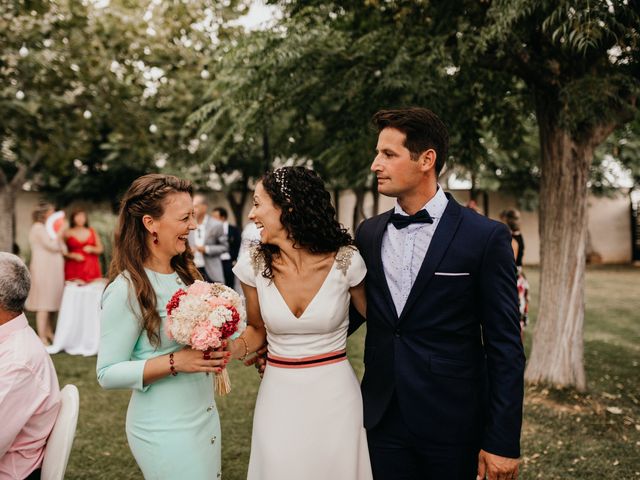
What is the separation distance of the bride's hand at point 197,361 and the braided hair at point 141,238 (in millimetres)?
184

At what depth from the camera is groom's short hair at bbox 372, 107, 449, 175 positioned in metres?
2.75

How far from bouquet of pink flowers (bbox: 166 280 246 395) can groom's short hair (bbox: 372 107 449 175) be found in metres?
1.07

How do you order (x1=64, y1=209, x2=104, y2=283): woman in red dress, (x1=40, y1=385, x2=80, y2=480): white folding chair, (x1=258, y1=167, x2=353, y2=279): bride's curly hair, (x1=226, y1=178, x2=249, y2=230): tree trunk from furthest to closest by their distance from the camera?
(x1=226, y1=178, x2=249, y2=230): tree trunk < (x1=64, y1=209, x2=104, y2=283): woman in red dress < (x1=258, y1=167, x2=353, y2=279): bride's curly hair < (x1=40, y1=385, x2=80, y2=480): white folding chair

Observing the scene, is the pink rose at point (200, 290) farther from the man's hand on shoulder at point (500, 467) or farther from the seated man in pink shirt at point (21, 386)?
the man's hand on shoulder at point (500, 467)

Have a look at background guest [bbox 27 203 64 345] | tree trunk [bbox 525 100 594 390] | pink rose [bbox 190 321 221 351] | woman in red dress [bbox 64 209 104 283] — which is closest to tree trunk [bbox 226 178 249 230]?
background guest [bbox 27 203 64 345]

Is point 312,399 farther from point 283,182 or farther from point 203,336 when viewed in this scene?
point 283,182

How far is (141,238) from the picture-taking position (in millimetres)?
2822

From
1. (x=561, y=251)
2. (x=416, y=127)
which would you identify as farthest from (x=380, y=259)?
(x=561, y=251)

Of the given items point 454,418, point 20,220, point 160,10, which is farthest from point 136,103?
point 20,220

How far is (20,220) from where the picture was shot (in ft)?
89.1

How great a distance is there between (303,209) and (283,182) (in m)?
0.16

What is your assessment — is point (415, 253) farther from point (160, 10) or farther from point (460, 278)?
point (160, 10)

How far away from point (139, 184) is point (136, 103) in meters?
12.5

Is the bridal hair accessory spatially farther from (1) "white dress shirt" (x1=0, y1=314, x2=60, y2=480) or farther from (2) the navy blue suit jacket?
(1) "white dress shirt" (x1=0, y1=314, x2=60, y2=480)
